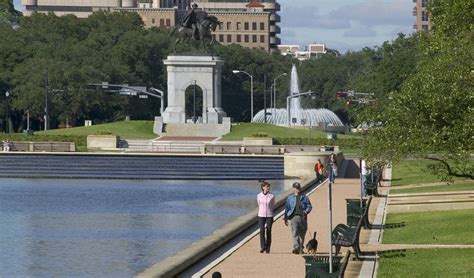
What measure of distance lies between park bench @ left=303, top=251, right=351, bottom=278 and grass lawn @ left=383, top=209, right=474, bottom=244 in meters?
7.73

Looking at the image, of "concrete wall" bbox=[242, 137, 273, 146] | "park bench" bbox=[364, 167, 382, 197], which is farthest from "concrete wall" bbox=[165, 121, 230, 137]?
"park bench" bbox=[364, 167, 382, 197]

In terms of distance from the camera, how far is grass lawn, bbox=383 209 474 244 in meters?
32.7

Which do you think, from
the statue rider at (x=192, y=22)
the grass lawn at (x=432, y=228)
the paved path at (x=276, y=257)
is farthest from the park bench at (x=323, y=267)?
the statue rider at (x=192, y=22)

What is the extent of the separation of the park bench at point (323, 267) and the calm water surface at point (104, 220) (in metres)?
6.63

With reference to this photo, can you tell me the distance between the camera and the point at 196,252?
30.1 metres

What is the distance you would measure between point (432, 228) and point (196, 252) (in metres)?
7.66

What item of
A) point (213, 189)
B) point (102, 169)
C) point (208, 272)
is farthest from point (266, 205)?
point (102, 169)

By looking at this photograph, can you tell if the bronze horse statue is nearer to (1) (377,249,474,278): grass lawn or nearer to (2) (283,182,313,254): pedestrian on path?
(2) (283,182,313,254): pedestrian on path

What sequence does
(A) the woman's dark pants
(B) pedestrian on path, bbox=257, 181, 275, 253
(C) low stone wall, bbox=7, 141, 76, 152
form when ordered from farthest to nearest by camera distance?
(C) low stone wall, bbox=7, 141, 76, 152 → (B) pedestrian on path, bbox=257, 181, 275, 253 → (A) the woman's dark pants

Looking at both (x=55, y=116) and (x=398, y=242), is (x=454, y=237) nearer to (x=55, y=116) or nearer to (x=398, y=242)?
(x=398, y=242)

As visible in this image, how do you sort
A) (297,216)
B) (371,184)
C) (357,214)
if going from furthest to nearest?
(371,184) < (357,214) < (297,216)

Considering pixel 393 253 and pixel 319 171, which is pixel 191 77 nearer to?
pixel 319 171

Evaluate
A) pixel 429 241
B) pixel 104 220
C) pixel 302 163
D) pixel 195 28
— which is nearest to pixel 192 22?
pixel 195 28

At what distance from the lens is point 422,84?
3375 cm
